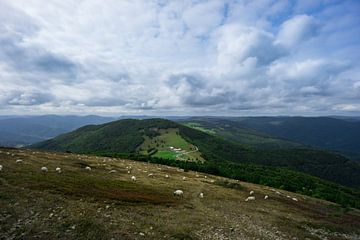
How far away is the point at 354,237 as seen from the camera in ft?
104

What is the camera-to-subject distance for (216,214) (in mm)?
32031

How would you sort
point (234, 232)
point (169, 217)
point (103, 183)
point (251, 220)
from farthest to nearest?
Answer: point (103, 183), point (251, 220), point (169, 217), point (234, 232)

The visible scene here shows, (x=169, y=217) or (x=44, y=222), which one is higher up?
(x=44, y=222)

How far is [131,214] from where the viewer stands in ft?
89.5

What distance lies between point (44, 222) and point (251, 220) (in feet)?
69.1

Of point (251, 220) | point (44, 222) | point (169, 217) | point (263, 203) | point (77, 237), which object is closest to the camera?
point (77, 237)

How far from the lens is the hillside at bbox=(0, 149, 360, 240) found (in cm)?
2241

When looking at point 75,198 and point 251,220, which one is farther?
point 251,220

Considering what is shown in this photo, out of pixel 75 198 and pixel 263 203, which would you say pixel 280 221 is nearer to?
pixel 263 203

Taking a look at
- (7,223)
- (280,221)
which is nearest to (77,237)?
(7,223)

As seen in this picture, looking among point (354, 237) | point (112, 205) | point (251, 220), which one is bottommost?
point (354, 237)

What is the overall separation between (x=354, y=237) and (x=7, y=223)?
3453cm

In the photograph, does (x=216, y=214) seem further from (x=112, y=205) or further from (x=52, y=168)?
(x=52, y=168)

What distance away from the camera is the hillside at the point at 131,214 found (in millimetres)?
22406
